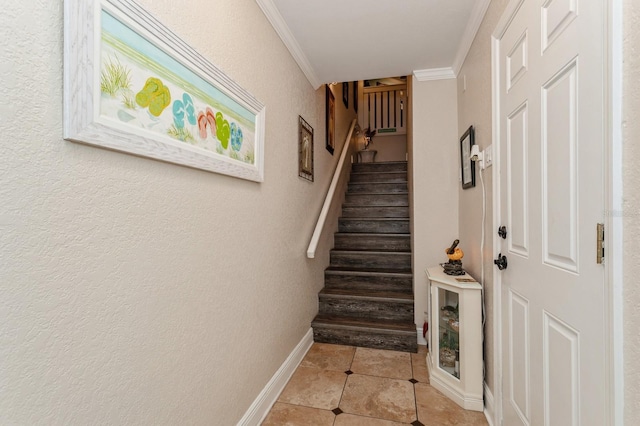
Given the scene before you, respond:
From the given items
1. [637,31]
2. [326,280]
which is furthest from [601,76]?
[326,280]

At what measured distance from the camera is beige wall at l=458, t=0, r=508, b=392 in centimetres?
164

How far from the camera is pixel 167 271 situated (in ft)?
3.23

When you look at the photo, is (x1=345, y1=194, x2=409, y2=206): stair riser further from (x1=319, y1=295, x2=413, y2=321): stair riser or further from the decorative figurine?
the decorative figurine

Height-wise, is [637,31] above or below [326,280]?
above

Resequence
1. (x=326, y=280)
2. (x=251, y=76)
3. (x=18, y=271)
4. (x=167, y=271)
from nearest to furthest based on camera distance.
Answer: (x=18, y=271) < (x=167, y=271) < (x=251, y=76) < (x=326, y=280)

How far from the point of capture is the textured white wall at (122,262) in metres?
0.60

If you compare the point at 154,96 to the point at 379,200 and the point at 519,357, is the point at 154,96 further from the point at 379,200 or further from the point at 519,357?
the point at 379,200

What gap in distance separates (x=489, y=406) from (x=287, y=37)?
258cm

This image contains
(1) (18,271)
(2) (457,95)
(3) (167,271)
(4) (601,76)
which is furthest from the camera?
(2) (457,95)

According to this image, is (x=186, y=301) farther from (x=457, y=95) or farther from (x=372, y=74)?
(x=457, y=95)

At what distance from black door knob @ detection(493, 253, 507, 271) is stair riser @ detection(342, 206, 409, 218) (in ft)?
7.10

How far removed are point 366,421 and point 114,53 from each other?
1972mm

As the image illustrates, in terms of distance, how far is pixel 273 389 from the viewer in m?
1.79

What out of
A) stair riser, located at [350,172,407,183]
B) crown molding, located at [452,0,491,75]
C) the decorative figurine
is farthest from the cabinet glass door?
stair riser, located at [350,172,407,183]
